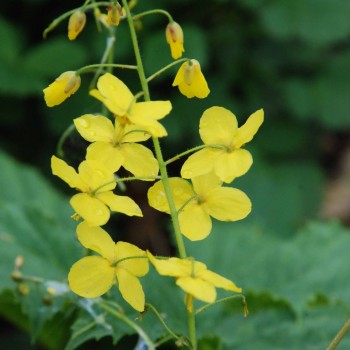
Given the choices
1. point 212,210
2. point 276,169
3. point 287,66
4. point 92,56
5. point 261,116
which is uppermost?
point 261,116

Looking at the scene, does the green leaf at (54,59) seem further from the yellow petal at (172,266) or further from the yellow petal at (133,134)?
the yellow petal at (172,266)

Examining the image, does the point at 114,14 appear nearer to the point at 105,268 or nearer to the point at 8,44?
the point at 105,268

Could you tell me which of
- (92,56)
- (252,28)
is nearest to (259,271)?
(92,56)

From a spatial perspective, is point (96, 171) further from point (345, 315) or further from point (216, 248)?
point (216, 248)

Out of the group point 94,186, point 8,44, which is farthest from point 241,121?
point 94,186

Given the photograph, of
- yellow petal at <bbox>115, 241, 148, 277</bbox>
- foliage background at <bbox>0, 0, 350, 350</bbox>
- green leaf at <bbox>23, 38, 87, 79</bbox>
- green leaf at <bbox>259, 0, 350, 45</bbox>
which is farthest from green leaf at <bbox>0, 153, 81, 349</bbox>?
green leaf at <bbox>259, 0, 350, 45</bbox>

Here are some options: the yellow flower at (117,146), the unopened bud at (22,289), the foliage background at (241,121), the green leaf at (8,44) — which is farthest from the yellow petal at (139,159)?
the green leaf at (8,44)

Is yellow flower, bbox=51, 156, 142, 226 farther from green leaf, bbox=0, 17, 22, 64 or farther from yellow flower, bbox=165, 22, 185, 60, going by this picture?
green leaf, bbox=0, 17, 22, 64
